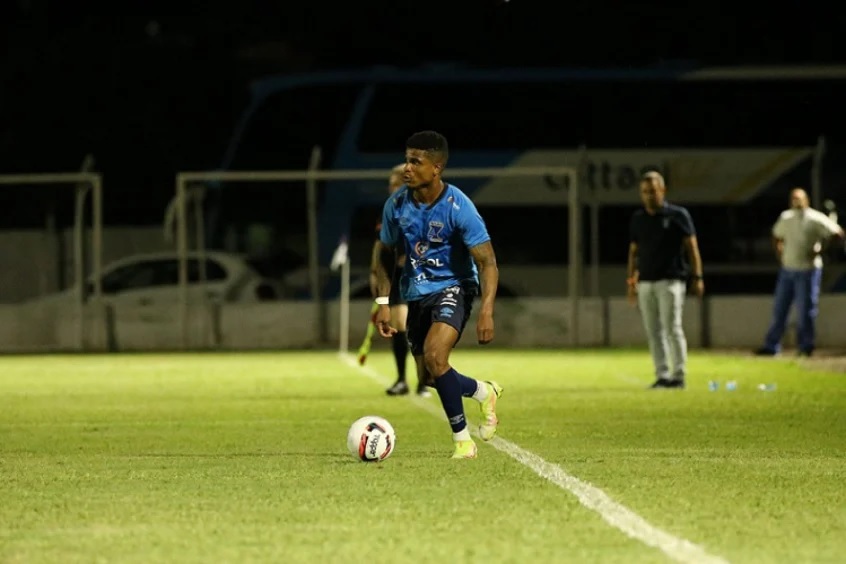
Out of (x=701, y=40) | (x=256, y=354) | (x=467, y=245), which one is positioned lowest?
(x=256, y=354)

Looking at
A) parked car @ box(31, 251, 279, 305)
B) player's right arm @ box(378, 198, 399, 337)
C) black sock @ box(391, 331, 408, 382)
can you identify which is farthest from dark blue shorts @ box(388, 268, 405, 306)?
parked car @ box(31, 251, 279, 305)

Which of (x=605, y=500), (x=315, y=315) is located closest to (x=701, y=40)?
(x=315, y=315)

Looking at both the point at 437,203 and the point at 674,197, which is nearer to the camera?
the point at 437,203

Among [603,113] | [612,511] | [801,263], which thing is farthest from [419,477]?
[603,113]

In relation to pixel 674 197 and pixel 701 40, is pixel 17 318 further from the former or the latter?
pixel 701 40

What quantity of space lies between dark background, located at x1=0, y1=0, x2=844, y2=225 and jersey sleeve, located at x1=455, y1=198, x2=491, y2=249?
30757 millimetres

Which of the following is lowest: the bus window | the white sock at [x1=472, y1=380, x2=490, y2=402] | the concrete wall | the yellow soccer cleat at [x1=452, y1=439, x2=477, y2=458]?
the concrete wall

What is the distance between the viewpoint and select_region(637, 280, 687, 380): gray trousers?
1777 centimetres

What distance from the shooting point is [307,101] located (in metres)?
32.1

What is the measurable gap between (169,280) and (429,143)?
60.4 ft

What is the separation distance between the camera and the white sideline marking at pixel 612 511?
7613 mm

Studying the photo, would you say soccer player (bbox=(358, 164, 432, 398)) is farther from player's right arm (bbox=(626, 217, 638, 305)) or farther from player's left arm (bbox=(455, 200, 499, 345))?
player's right arm (bbox=(626, 217, 638, 305))

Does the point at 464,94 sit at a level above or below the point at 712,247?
above

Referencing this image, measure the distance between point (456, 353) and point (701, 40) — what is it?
1956 centimetres
